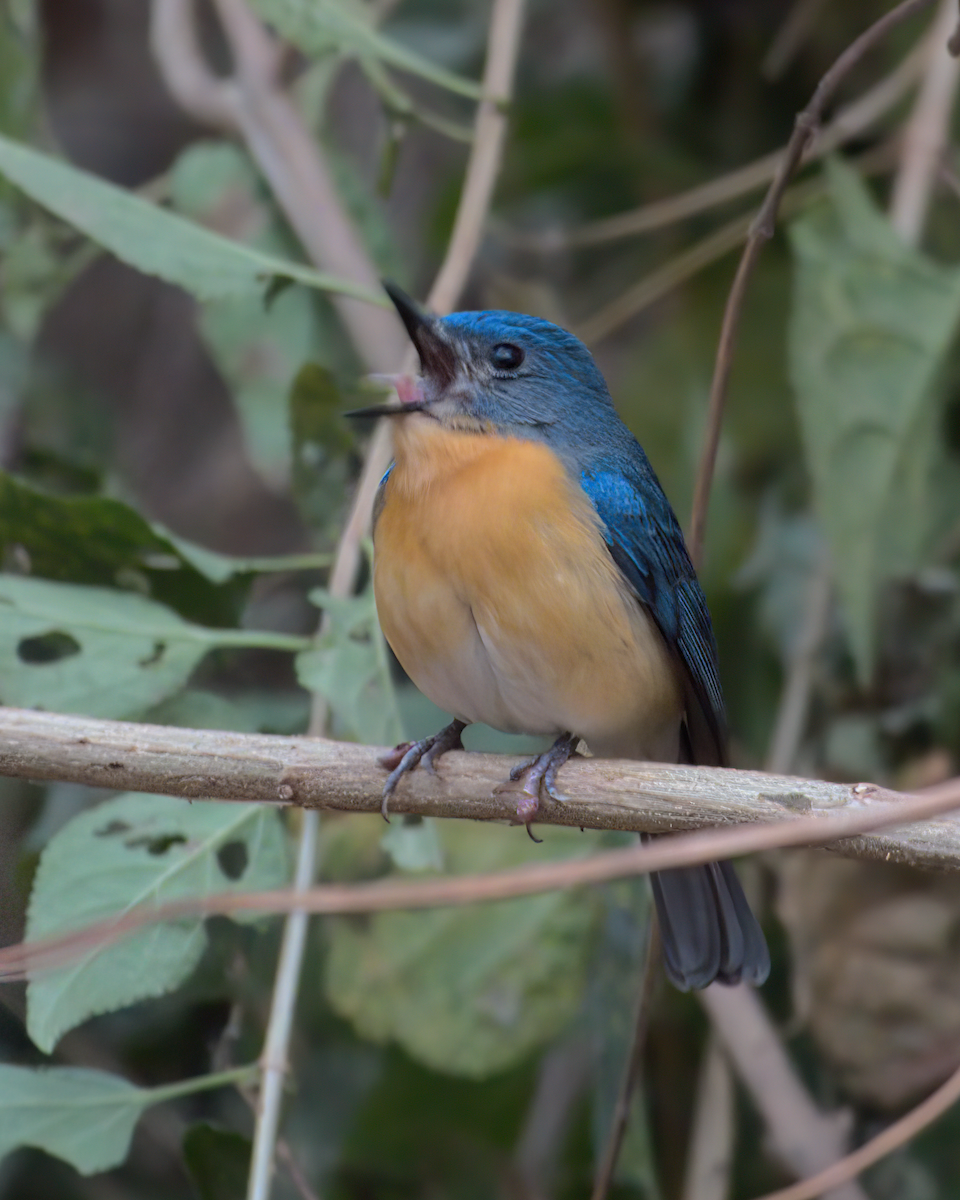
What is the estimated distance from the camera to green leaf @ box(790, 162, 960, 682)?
3207 millimetres

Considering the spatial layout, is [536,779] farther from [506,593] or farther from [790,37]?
[790,37]

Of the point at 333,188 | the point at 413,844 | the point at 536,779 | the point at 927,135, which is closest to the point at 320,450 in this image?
the point at 333,188

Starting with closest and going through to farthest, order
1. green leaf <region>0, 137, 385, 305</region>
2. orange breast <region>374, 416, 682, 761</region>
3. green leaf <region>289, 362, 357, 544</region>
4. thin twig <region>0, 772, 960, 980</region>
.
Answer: thin twig <region>0, 772, 960, 980</region>, orange breast <region>374, 416, 682, 761</region>, green leaf <region>0, 137, 385, 305</region>, green leaf <region>289, 362, 357, 544</region>

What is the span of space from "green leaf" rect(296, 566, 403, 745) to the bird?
14cm

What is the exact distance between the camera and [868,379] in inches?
131

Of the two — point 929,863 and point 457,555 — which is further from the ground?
point 457,555

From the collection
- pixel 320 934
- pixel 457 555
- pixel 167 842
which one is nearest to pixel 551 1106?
pixel 320 934

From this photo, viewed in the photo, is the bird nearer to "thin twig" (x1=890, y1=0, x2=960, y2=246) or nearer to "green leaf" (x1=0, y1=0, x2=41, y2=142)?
"thin twig" (x1=890, y1=0, x2=960, y2=246)

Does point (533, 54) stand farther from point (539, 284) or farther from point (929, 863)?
point (929, 863)

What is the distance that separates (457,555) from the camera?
249cm

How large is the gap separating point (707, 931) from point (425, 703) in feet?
3.31

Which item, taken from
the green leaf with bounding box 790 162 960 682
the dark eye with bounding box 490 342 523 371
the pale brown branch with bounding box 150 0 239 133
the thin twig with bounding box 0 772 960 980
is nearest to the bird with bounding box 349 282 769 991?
the dark eye with bounding box 490 342 523 371

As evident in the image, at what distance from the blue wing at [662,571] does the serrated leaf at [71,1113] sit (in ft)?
4.24

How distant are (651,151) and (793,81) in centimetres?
60
